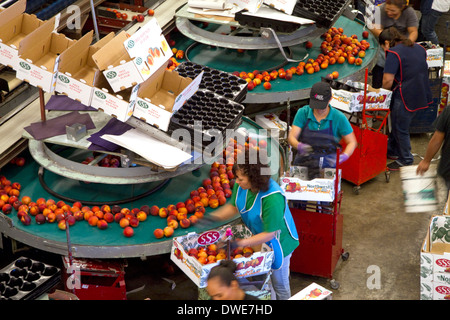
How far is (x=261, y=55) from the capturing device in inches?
364

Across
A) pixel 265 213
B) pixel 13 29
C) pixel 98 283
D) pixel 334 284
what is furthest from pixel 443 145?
pixel 13 29

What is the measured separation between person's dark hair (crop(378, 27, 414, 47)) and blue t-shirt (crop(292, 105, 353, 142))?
72.0 inches

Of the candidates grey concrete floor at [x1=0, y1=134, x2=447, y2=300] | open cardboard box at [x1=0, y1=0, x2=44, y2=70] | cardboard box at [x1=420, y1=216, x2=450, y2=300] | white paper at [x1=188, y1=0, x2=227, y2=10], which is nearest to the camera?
cardboard box at [x1=420, y1=216, x2=450, y2=300]

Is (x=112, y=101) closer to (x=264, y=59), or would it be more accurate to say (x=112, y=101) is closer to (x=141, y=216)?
(x=141, y=216)

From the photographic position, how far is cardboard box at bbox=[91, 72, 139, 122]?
241 inches

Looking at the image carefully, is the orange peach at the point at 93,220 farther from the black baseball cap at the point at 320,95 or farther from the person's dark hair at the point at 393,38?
the person's dark hair at the point at 393,38

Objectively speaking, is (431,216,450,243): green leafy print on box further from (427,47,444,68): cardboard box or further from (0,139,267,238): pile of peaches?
(427,47,444,68): cardboard box

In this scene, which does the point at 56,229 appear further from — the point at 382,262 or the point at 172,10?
the point at 172,10

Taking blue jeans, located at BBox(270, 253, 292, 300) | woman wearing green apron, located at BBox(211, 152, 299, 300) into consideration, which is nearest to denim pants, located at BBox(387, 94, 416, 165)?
woman wearing green apron, located at BBox(211, 152, 299, 300)

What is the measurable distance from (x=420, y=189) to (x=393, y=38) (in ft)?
6.69

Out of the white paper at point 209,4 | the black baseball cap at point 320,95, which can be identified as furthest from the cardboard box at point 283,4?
the black baseball cap at point 320,95

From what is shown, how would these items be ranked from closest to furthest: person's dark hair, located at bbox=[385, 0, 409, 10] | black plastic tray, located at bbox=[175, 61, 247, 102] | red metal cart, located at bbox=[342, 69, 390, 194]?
1. black plastic tray, located at bbox=[175, 61, 247, 102]
2. red metal cart, located at bbox=[342, 69, 390, 194]
3. person's dark hair, located at bbox=[385, 0, 409, 10]

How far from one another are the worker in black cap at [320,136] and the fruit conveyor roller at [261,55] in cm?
143

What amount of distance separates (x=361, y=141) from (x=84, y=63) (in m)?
3.02
